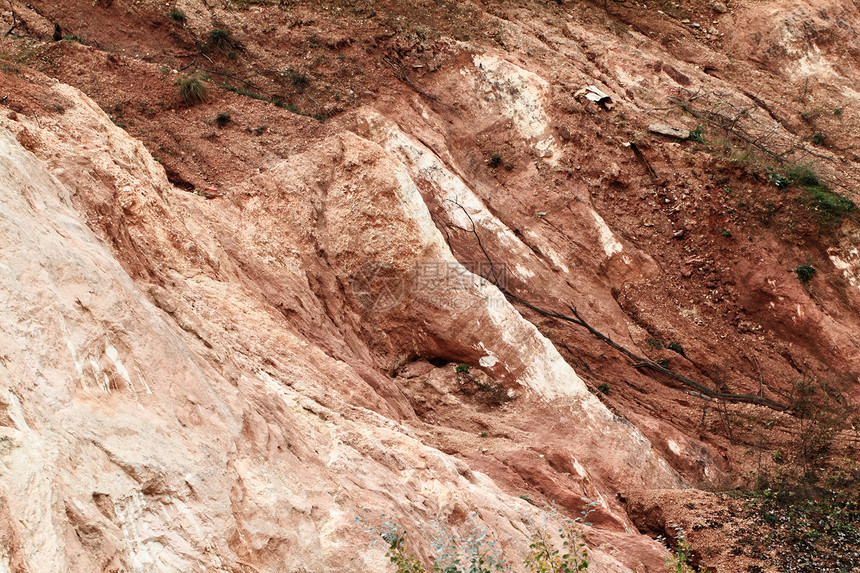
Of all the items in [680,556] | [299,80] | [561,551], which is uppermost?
[299,80]

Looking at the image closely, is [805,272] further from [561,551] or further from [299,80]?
[299,80]

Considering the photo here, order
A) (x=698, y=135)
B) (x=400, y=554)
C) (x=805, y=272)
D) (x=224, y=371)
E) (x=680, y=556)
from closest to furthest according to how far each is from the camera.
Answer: (x=400, y=554)
(x=224, y=371)
(x=680, y=556)
(x=805, y=272)
(x=698, y=135)

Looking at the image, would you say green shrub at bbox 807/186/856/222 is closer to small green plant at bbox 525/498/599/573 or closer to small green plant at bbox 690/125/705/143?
small green plant at bbox 690/125/705/143

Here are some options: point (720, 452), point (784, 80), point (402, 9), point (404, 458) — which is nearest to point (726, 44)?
point (784, 80)

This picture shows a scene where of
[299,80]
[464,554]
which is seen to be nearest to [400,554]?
[464,554]

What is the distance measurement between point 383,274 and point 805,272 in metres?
9.99

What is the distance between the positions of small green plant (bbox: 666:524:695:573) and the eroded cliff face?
45 cm

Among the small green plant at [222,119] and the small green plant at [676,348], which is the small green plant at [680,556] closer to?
the small green plant at [676,348]

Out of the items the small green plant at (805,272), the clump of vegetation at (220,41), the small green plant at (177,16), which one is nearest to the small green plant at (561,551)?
the small green plant at (805,272)

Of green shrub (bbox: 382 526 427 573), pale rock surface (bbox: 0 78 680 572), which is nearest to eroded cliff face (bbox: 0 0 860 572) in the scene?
pale rock surface (bbox: 0 78 680 572)

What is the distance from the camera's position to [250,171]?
502 inches

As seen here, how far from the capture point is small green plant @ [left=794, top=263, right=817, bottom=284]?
15.9 m

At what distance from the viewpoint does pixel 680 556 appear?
25.1 ft

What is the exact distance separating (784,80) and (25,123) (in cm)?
2013
